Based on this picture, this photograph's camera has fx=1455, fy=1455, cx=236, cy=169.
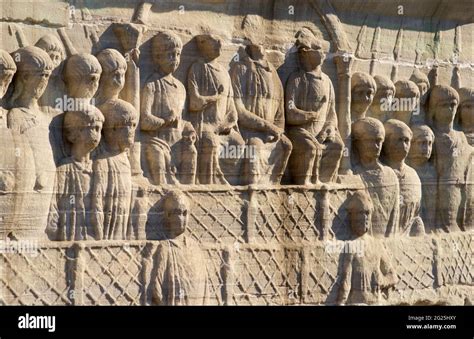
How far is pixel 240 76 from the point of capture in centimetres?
1386

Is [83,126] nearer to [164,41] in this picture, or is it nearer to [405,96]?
[164,41]

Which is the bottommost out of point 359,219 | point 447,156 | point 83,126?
point 359,219

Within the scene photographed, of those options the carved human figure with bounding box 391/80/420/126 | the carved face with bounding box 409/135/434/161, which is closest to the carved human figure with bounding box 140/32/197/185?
the carved human figure with bounding box 391/80/420/126

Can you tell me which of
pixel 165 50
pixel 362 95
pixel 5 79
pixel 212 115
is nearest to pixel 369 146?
pixel 362 95

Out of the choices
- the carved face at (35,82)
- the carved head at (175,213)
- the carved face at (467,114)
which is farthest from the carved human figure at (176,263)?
the carved face at (467,114)

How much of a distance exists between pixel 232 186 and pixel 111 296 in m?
1.67

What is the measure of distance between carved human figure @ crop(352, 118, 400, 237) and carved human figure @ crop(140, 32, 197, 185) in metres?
2.15

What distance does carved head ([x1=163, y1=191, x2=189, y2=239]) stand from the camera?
43.0 ft

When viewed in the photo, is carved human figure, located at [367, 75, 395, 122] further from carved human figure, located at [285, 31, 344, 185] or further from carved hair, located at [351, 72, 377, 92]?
carved human figure, located at [285, 31, 344, 185]

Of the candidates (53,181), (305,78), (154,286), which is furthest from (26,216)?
(305,78)

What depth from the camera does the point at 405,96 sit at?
50.0 feet

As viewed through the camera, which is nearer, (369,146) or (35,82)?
(35,82)

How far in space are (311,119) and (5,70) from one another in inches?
134

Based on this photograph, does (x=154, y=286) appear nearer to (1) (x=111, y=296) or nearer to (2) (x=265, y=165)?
(1) (x=111, y=296)
